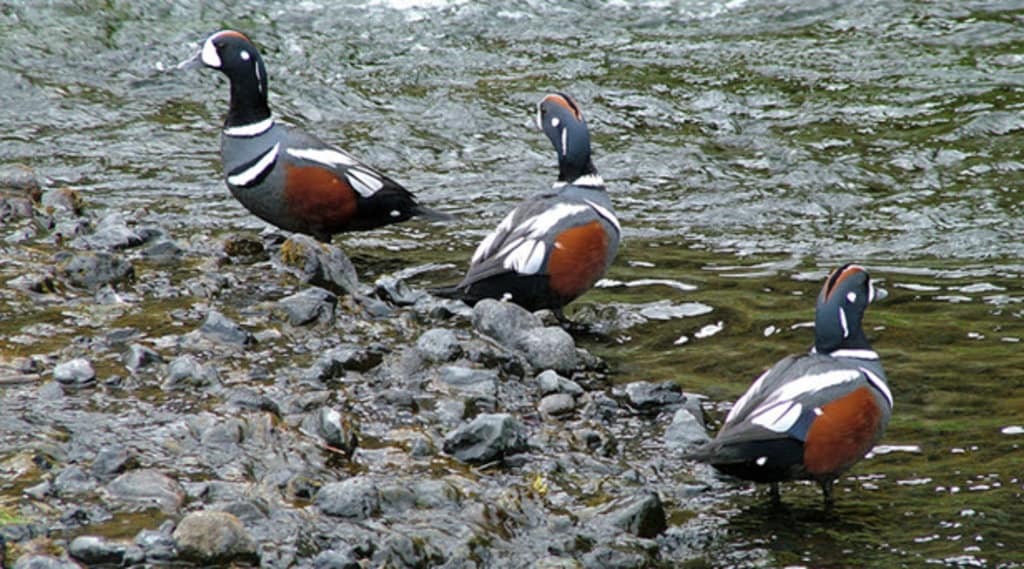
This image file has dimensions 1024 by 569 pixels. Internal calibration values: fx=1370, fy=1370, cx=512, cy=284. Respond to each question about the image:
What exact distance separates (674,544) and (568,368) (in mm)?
2153

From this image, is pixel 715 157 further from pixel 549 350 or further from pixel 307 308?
pixel 307 308

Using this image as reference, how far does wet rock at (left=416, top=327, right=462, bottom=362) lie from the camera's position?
7.44 m

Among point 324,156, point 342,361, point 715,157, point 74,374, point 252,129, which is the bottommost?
point 715,157

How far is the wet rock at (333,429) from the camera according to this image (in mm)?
6082

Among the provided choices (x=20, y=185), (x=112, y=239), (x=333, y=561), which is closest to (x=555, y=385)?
(x=333, y=561)

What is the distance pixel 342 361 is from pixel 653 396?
165 cm

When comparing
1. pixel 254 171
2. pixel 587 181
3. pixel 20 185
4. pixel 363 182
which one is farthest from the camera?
pixel 20 185

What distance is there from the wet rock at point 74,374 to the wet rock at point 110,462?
1.04 meters

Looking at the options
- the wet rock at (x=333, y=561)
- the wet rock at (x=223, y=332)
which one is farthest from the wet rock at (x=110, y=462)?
the wet rock at (x=223, y=332)

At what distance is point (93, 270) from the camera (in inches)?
330

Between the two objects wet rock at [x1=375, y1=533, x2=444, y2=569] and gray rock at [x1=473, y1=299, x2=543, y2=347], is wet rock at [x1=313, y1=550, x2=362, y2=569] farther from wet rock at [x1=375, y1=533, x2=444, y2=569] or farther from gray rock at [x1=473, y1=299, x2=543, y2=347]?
gray rock at [x1=473, y1=299, x2=543, y2=347]

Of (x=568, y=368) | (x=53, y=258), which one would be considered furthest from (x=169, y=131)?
(x=568, y=368)

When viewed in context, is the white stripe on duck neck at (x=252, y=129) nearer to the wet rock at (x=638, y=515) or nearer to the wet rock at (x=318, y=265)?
the wet rock at (x=318, y=265)

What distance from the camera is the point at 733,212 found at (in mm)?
11320
